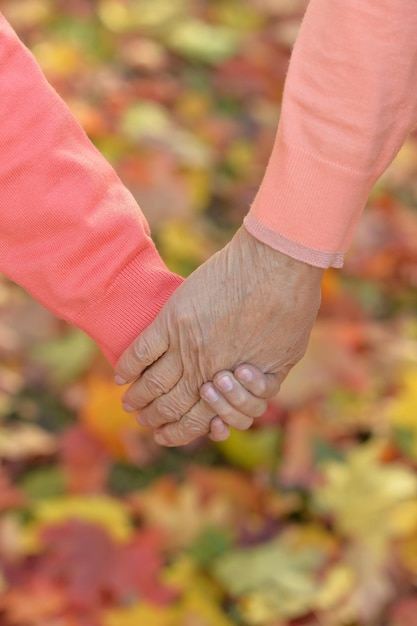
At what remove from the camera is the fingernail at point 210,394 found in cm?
136

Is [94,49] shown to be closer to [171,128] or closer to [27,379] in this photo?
[171,128]

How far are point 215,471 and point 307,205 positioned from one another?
935mm

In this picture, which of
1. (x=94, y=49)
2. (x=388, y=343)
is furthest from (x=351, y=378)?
(x=94, y=49)

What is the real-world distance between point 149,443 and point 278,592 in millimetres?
425

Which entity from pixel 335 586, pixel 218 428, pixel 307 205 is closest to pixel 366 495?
pixel 335 586

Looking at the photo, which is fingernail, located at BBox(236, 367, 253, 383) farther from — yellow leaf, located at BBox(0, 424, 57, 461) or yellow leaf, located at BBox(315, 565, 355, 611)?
yellow leaf, located at BBox(0, 424, 57, 461)

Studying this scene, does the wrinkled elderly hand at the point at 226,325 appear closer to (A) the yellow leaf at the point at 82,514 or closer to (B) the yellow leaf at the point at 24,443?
(A) the yellow leaf at the point at 82,514

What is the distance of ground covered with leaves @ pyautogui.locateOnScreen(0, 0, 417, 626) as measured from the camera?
1.79 metres

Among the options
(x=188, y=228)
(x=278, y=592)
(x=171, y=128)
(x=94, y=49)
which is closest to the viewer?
(x=278, y=592)

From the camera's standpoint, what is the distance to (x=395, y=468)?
196cm

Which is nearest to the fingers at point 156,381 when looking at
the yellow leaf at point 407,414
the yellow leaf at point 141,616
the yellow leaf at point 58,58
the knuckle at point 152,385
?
the knuckle at point 152,385

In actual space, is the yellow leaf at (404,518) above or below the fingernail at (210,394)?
below

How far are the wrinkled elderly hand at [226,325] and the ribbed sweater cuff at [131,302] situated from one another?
0.03 m

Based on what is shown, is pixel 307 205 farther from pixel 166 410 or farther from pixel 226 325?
pixel 166 410
